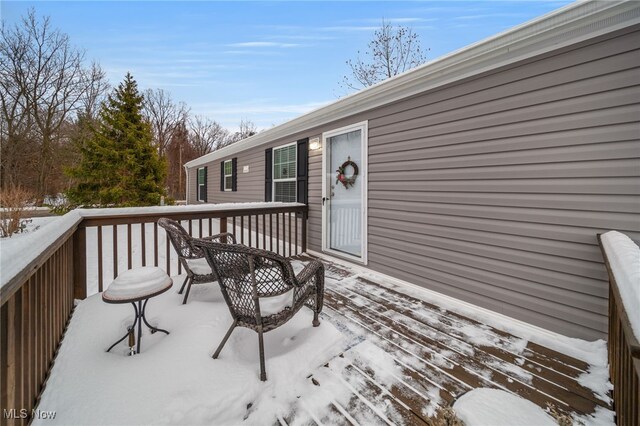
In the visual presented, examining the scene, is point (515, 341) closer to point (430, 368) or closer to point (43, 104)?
point (430, 368)

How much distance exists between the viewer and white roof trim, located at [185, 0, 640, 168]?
1.92 metres

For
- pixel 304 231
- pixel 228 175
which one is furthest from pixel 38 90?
pixel 304 231

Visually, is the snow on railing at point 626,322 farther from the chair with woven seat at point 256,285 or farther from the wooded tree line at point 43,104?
the wooded tree line at point 43,104

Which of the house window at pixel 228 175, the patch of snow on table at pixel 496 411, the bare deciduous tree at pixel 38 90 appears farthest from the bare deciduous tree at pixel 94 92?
the patch of snow on table at pixel 496 411

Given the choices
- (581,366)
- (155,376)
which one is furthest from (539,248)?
(155,376)

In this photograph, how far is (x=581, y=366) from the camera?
1.91 meters

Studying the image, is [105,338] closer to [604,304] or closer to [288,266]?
[288,266]

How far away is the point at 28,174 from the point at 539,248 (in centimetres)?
1762

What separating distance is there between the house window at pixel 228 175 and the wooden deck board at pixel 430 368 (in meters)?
6.99

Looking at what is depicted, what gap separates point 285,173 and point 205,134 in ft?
61.7

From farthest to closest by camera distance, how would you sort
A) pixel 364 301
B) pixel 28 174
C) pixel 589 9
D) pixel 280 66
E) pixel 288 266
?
1. pixel 28 174
2. pixel 280 66
3. pixel 364 301
4. pixel 589 9
5. pixel 288 266

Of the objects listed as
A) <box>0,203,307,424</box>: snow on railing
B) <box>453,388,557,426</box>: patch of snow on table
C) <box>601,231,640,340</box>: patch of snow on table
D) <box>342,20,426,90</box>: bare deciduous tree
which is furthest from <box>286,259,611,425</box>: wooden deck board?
<box>342,20,426,90</box>: bare deciduous tree

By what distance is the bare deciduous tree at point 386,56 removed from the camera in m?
10.3

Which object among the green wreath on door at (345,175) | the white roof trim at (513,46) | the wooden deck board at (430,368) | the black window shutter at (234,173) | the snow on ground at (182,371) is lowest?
the wooden deck board at (430,368)
